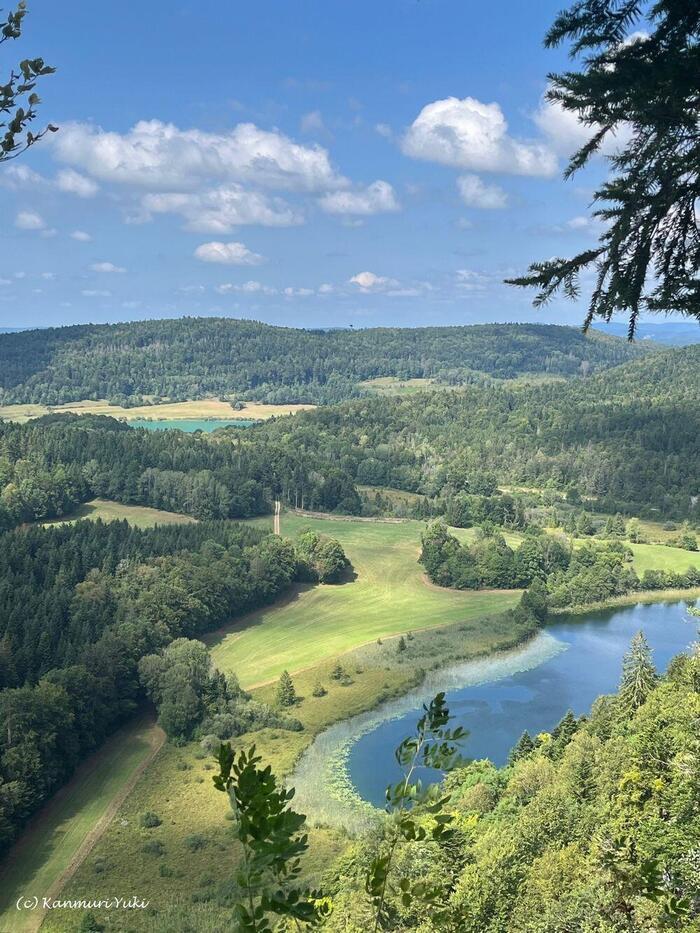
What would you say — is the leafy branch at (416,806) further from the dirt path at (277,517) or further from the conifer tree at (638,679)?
the dirt path at (277,517)

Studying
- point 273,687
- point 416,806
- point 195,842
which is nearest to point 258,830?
point 416,806

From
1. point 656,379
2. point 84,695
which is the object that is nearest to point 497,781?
point 84,695

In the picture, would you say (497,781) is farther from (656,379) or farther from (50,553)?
(656,379)

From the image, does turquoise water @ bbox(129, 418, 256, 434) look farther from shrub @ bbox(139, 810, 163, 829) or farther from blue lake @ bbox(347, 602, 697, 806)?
shrub @ bbox(139, 810, 163, 829)

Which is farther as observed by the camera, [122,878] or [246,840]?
[122,878]

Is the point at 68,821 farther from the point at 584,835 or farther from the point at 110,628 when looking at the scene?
the point at 584,835

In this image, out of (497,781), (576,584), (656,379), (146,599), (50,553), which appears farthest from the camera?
(656,379)
